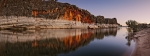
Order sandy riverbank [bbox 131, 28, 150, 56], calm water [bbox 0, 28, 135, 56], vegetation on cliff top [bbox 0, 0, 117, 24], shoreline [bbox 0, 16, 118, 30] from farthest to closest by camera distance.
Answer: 1. vegetation on cliff top [bbox 0, 0, 117, 24]
2. shoreline [bbox 0, 16, 118, 30]
3. calm water [bbox 0, 28, 135, 56]
4. sandy riverbank [bbox 131, 28, 150, 56]

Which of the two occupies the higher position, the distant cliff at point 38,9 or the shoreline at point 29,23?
the distant cliff at point 38,9

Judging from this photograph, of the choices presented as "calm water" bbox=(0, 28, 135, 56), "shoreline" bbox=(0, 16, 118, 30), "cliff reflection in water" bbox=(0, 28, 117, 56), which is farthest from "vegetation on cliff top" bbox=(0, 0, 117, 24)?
"calm water" bbox=(0, 28, 135, 56)

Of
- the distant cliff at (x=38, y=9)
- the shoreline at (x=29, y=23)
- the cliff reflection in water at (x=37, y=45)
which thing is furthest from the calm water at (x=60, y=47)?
the distant cliff at (x=38, y=9)

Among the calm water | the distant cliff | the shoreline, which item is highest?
the distant cliff

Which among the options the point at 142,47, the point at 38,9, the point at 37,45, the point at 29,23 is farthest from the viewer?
the point at 38,9

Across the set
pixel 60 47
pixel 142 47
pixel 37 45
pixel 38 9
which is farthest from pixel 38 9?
pixel 142 47

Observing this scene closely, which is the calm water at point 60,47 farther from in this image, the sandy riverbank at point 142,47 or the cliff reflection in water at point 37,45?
the sandy riverbank at point 142,47

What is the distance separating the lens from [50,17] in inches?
2911

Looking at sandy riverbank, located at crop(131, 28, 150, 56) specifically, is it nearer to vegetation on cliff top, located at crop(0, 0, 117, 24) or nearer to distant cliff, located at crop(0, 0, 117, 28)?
distant cliff, located at crop(0, 0, 117, 28)

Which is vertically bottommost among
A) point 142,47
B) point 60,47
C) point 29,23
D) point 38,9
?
point 60,47

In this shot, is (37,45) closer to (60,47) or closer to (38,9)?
(60,47)

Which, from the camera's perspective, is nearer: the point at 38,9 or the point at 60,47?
the point at 60,47

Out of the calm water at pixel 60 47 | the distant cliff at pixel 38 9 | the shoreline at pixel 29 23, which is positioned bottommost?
the calm water at pixel 60 47

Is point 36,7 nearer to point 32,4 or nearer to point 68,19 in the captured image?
point 32,4
